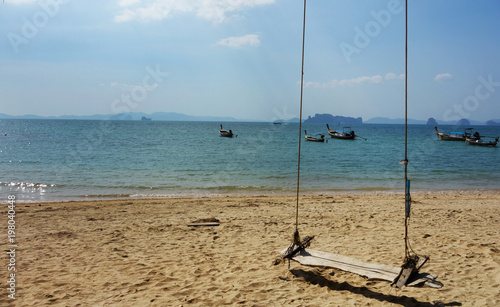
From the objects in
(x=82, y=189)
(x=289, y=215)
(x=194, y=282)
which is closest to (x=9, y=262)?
(x=194, y=282)

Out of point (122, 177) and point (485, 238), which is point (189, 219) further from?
point (122, 177)

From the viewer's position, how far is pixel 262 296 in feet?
18.0

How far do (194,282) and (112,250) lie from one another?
9.19 feet

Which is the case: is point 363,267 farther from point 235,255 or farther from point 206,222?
point 206,222

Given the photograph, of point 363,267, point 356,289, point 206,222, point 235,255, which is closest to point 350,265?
point 363,267

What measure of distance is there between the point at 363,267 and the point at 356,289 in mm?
388

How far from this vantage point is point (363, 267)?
5.81m

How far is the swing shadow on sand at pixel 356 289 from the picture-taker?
5.12 meters

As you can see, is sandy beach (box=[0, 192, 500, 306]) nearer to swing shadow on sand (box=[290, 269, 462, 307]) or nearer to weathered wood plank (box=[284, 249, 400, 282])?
swing shadow on sand (box=[290, 269, 462, 307])

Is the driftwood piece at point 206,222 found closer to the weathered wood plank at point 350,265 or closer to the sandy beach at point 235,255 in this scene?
the sandy beach at point 235,255

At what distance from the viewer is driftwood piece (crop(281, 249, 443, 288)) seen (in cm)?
519

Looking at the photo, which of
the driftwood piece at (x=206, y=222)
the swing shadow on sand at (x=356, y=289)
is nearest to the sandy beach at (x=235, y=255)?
the swing shadow on sand at (x=356, y=289)

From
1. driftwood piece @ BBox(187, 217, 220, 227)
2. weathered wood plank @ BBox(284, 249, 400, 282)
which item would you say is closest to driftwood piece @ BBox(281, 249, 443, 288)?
weathered wood plank @ BBox(284, 249, 400, 282)

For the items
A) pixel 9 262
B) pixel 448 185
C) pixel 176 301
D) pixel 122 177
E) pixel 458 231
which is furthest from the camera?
pixel 122 177
